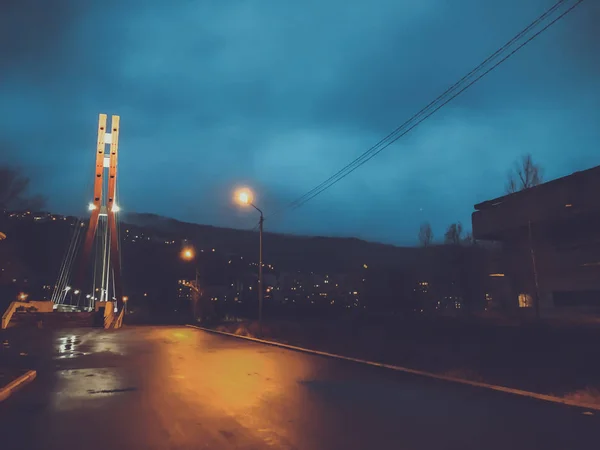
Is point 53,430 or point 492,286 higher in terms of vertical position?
point 492,286

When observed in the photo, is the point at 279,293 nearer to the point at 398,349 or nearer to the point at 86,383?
the point at 398,349

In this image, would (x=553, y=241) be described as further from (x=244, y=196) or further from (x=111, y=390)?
(x=111, y=390)

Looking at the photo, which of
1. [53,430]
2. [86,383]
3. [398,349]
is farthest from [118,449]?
[398,349]

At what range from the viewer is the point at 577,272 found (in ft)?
155

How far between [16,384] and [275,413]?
6.79 metres

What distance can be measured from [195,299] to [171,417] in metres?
39.0

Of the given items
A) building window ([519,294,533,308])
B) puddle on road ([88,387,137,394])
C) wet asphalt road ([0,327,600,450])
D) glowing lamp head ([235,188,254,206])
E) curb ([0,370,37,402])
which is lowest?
wet asphalt road ([0,327,600,450])

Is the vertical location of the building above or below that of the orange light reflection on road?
above

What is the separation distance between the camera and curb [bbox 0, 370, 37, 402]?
1041 cm

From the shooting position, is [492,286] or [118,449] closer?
[118,449]

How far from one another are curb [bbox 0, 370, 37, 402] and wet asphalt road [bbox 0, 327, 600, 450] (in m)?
0.23

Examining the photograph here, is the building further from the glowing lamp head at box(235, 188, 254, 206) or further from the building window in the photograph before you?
the glowing lamp head at box(235, 188, 254, 206)

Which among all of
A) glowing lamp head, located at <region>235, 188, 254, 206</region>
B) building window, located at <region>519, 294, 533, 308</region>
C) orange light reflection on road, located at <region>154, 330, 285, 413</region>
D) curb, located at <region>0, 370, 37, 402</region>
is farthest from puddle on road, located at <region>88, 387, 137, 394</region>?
building window, located at <region>519, 294, 533, 308</region>

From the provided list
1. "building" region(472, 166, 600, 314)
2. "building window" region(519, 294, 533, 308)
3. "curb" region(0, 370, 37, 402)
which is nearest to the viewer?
"curb" region(0, 370, 37, 402)
